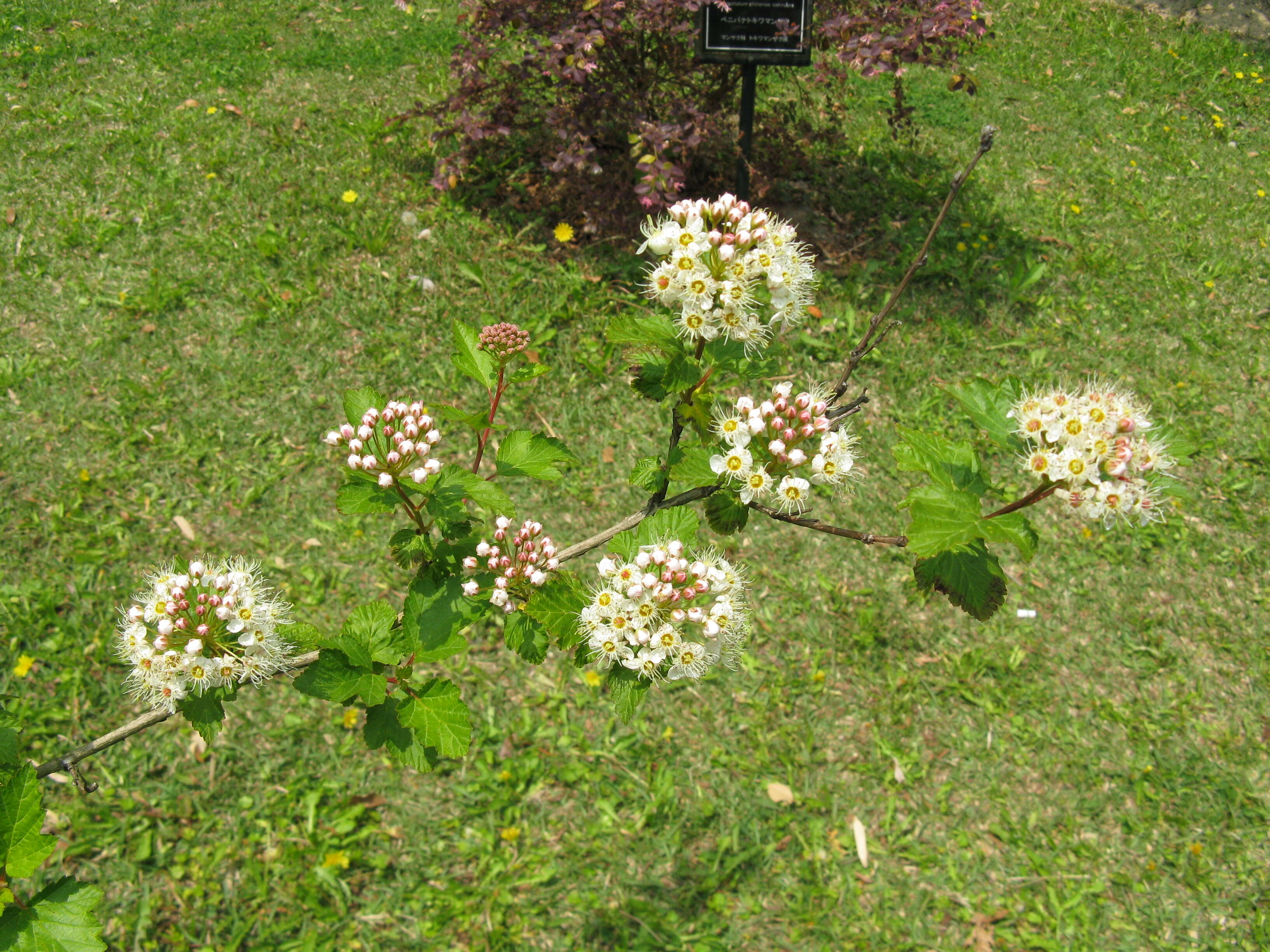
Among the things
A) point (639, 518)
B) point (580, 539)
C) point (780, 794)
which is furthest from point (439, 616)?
point (580, 539)

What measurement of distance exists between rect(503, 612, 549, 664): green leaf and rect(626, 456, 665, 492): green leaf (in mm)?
348

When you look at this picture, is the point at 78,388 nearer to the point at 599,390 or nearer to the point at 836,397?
the point at 599,390

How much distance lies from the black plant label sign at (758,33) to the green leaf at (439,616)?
405cm

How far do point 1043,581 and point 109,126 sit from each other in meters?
7.03

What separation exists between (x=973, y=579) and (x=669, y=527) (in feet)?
1.93

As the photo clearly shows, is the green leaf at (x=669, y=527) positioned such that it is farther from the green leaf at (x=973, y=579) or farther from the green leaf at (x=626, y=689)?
the green leaf at (x=973, y=579)

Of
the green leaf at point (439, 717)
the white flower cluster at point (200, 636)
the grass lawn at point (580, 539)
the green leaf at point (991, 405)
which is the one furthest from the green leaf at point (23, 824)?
the grass lawn at point (580, 539)

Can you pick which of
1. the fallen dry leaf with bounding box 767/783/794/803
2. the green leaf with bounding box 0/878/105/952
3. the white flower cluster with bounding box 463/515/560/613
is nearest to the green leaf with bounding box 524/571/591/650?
the white flower cluster with bounding box 463/515/560/613

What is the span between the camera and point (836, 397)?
163 cm

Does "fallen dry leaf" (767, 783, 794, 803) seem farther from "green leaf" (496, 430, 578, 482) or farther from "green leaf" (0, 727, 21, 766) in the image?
"green leaf" (0, 727, 21, 766)

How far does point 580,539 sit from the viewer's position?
4055 millimetres

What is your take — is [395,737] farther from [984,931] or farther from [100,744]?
[984,931]

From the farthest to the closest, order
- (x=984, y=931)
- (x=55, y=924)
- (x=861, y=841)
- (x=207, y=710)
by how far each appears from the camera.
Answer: (x=861, y=841) < (x=984, y=931) < (x=207, y=710) < (x=55, y=924)

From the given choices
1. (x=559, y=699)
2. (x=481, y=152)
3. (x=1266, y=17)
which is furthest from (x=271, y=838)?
(x=1266, y=17)
